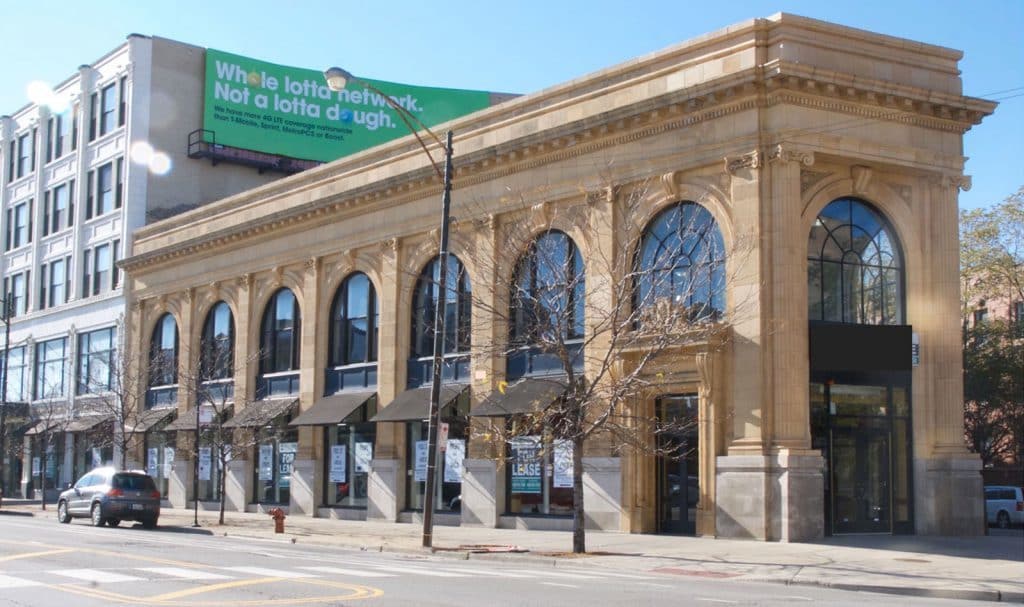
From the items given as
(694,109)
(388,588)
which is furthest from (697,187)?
(388,588)

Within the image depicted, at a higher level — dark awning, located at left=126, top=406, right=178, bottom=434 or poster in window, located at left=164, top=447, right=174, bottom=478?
dark awning, located at left=126, top=406, right=178, bottom=434

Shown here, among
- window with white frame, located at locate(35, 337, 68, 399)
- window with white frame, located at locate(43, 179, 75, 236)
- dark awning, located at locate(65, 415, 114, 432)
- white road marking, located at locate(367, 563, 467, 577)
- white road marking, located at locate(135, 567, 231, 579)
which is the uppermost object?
window with white frame, located at locate(43, 179, 75, 236)

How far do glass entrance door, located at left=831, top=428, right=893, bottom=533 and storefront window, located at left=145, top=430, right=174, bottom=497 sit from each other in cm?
2960

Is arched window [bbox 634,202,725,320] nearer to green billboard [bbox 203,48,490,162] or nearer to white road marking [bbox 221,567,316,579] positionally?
white road marking [bbox 221,567,316,579]

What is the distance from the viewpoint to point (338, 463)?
1603 inches

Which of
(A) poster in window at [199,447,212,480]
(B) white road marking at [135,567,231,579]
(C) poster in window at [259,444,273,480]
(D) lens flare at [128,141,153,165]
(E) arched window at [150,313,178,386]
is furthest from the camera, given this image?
(D) lens flare at [128,141,153,165]

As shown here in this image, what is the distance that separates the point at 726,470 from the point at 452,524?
1099 cm

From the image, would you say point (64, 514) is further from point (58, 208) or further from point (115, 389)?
point (58, 208)

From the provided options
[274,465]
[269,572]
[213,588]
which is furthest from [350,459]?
[213,588]

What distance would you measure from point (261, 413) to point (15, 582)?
84.0 feet

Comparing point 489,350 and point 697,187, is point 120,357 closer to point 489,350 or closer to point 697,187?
point 489,350

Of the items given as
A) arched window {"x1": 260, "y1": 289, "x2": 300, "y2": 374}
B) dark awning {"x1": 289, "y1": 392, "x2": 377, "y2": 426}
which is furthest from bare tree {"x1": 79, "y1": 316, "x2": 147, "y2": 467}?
dark awning {"x1": 289, "y1": 392, "x2": 377, "y2": 426}

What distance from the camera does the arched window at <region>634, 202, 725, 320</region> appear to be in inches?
1122

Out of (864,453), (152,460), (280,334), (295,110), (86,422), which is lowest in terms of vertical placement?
(152,460)
